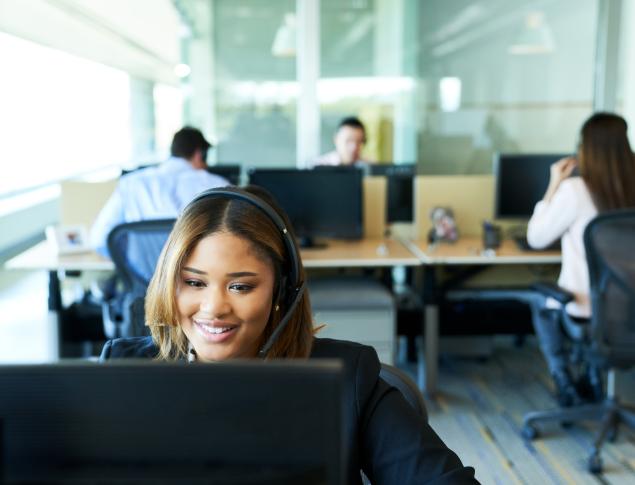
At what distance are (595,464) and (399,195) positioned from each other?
1825 millimetres

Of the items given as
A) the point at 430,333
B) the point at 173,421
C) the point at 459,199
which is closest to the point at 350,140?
the point at 459,199

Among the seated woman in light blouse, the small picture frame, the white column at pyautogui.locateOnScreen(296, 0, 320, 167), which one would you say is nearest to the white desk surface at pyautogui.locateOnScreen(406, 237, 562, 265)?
the seated woman in light blouse

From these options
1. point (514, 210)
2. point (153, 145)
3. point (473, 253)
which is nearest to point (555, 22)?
point (514, 210)

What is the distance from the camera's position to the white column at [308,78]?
6227mm

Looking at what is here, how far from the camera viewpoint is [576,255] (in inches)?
133

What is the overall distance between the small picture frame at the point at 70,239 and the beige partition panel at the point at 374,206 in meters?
1.45

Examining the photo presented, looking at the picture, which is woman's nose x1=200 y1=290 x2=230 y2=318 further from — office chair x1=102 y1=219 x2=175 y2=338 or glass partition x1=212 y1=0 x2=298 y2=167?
glass partition x1=212 y1=0 x2=298 y2=167

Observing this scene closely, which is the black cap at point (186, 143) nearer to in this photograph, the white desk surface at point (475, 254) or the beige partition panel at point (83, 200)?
the beige partition panel at point (83, 200)

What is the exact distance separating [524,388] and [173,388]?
3.72 meters

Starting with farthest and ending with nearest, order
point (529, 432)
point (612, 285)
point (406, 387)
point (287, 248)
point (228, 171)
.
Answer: point (228, 171)
point (529, 432)
point (612, 285)
point (406, 387)
point (287, 248)

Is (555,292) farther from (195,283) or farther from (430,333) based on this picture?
(195,283)

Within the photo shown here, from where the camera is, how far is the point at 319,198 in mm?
Result: 4125

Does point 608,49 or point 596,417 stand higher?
point 608,49

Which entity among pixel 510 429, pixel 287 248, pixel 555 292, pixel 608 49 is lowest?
pixel 510 429
